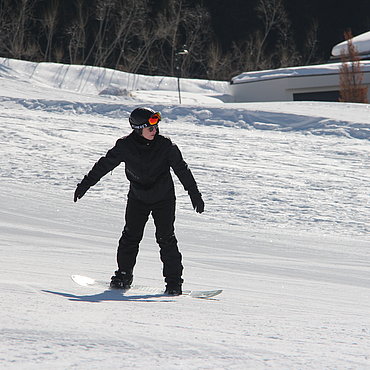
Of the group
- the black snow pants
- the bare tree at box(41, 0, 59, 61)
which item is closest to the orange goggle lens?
the black snow pants

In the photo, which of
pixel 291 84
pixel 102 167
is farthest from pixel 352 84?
pixel 102 167

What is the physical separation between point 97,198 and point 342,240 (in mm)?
3086

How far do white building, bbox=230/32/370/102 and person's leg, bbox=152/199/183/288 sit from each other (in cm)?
2683

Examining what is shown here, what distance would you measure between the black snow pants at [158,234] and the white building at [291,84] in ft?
88.1

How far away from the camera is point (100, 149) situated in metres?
12.3

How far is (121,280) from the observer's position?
4.28 metres

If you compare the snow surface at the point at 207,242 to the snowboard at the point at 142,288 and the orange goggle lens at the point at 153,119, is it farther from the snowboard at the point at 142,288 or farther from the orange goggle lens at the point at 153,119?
Answer: the orange goggle lens at the point at 153,119

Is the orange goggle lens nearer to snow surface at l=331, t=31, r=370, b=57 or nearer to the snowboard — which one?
the snowboard

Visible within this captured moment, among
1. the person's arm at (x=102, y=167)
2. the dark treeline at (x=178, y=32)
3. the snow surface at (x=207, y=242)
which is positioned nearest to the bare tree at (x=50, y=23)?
the dark treeline at (x=178, y=32)

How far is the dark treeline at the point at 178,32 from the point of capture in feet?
127

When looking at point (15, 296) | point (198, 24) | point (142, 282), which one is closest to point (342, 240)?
point (142, 282)

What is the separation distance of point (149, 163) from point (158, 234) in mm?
466

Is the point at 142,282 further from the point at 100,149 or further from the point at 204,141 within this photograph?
the point at 204,141

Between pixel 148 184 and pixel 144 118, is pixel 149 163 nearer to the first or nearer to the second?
pixel 148 184
